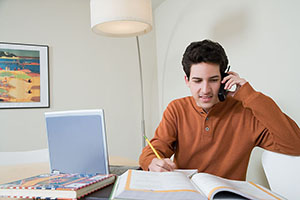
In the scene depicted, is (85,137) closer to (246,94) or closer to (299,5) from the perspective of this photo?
(246,94)

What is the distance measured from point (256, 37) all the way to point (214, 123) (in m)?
0.81

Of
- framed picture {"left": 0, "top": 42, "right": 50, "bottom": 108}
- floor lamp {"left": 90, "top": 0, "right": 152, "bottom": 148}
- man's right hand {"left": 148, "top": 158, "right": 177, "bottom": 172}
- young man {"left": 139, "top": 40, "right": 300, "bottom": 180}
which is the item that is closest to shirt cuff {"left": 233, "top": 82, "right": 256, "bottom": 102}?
young man {"left": 139, "top": 40, "right": 300, "bottom": 180}

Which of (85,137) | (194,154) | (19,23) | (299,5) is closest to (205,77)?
(194,154)

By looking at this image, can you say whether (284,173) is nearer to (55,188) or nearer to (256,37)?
(55,188)

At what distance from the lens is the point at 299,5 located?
1.44 m

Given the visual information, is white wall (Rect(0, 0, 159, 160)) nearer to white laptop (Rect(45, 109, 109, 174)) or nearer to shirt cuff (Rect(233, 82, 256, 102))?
white laptop (Rect(45, 109, 109, 174))

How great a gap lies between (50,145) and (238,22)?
1.55 metres

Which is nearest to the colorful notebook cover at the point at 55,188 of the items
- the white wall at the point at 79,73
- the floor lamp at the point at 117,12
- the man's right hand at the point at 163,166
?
the man's right hand at the point at 163,166

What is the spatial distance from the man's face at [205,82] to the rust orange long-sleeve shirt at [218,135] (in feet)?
0.27

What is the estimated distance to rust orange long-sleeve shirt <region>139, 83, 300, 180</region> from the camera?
1244 mm

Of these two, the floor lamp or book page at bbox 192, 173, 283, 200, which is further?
the floor lamp

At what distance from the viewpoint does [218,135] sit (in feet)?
4.29

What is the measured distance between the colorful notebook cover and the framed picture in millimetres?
2030

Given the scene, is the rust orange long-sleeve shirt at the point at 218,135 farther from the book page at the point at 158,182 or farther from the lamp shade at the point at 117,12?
the lamp shade at the point at 117,12
